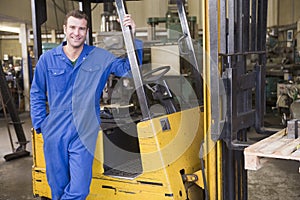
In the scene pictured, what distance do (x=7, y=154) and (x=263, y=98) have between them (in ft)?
15.9

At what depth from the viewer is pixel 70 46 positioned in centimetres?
311

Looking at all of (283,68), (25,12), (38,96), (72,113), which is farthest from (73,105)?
(25,12)

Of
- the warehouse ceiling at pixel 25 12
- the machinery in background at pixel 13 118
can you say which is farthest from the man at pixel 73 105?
the warehouse ceiling at pixel 25 12

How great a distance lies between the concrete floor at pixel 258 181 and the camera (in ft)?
14.7

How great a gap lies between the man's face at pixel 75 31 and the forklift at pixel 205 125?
30cm

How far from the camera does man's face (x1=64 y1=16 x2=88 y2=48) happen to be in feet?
10.1

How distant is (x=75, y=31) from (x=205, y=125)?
1.18 m

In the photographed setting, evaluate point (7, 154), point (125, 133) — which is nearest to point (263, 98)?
point (125, 133)

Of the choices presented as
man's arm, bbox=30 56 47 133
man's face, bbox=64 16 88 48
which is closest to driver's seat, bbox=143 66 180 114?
man's face, bbox=64 16 88 48

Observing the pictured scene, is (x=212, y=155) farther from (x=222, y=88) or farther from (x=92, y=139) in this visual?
(x=92, y=139)

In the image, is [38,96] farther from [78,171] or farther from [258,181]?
[258,181]

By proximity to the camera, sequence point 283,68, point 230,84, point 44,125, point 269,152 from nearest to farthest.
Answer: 1. point 269,152
2. point 230,84
3. point 44,125
4. point 283,68

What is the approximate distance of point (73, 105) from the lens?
3072 millimetres

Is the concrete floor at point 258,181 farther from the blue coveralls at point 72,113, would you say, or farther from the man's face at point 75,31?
the man's face at point 75,31
